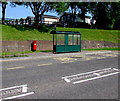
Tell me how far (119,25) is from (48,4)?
36582 mm

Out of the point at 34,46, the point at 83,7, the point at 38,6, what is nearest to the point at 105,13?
the point at 83,7

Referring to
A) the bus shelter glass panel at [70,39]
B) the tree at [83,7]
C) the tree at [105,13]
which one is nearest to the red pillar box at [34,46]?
the bus shelter glass panel at [70,39]

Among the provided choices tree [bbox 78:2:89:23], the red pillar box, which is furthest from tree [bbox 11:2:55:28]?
tree [bbox 78:2:89:23]

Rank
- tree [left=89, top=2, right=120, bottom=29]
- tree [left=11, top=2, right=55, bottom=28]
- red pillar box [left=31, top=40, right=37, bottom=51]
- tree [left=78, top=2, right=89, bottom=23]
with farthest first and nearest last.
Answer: tree [left=78, top=2, right=89, bottom=23], tree [left=89, top=2, right=120, bottom=29], tree [left=11, top=2, right=55, bottom=28], red pillar box [left=31, top=40, right=37, bottom=51]

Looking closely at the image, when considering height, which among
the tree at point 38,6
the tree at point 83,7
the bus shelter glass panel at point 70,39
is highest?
the tree at point 83,7

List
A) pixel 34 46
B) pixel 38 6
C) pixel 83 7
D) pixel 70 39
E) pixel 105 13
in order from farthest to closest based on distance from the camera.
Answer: pixel 83 7
pixel 105 13
pixel 38 6
pixel 34 46
pixel 70 39

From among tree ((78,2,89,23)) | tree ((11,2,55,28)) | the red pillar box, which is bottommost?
the red pillar box

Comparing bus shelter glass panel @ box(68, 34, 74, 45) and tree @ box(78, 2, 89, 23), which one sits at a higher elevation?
tree @ box(78, 2, 89, 23)

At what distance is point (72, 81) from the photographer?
21.8ft

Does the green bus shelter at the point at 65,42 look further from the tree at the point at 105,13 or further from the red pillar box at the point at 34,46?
the tree at the point at 105,13

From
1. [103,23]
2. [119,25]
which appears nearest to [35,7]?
[103,23]

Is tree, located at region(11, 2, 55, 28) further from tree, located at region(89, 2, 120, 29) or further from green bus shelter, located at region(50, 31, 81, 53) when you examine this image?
tree, located at region(89, 2, 120, 29)

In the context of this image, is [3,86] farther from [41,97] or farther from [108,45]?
[108,45]

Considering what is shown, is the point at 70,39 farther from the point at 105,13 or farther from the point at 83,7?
the point at 83,7
